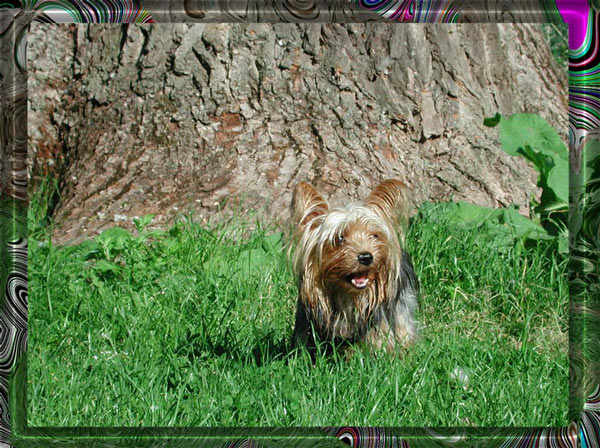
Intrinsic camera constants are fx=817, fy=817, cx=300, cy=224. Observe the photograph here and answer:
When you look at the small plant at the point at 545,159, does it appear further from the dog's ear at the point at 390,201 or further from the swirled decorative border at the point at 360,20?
the swirled decorative border at the point at 360,20

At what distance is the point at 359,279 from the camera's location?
168 inches

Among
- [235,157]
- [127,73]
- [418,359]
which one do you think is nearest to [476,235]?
[418,359]

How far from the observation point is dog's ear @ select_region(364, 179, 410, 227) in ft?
14.0

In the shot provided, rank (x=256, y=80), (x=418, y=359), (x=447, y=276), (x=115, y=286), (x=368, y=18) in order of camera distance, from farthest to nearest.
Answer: (x=256, y=80) → (x=115, y=286) → (x=447, y=276) → (x=418, y=359) → (x=368, y=18)

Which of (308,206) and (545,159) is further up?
(545,159)

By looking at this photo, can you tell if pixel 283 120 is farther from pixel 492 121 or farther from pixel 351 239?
pixel 351 239

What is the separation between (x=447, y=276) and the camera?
5.15 m

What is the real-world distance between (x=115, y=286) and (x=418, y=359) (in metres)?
2.24

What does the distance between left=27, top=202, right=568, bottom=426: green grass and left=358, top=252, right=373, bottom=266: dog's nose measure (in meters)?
0.49

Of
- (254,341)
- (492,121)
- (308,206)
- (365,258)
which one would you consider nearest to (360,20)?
(308,206)

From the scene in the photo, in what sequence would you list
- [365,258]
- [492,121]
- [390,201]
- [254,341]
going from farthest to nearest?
[492,121]
[254,341]
[390,201]
[365,258]

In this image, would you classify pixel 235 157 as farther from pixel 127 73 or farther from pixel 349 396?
pixel 349 396

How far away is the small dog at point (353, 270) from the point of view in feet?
13.7

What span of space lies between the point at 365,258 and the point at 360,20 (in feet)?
3.92
